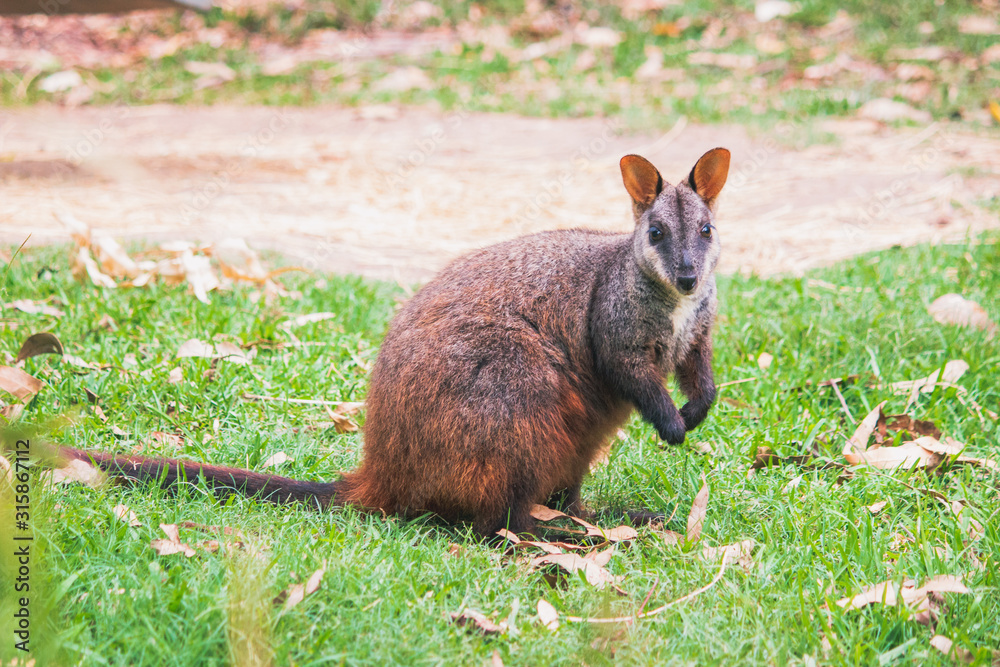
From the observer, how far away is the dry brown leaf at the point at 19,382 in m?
3.49

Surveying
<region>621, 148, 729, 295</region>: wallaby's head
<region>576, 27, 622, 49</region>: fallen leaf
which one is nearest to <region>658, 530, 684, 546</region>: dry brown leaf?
<region>621, 148, 729, 295</region>: wallaby's head

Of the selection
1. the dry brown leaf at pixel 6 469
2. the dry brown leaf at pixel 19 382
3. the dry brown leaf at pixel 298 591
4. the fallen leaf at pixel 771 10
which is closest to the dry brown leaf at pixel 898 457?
the dry brown leaf at pixel 298 591

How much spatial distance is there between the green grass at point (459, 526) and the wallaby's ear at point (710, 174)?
3.59 feet

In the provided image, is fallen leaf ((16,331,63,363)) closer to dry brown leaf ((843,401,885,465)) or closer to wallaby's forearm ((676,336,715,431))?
wallaby's forearm ((676,336,715,431))

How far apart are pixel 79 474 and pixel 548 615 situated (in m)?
1.62

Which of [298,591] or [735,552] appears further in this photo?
[735,552]

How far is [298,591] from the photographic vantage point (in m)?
2.43

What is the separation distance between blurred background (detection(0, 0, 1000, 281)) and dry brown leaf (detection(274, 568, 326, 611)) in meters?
3.54

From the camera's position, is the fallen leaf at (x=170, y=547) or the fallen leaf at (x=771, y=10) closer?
the fallen leaf at (x=170, y=547)

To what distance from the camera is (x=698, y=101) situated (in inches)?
360

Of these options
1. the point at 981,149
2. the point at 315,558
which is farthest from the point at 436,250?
the point at 981,149

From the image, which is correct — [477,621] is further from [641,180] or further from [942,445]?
[942,445]

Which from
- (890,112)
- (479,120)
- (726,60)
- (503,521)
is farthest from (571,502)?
(726,60)

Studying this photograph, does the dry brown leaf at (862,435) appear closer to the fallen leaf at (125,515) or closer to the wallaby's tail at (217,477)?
the wallaby's tail at (217,477)
